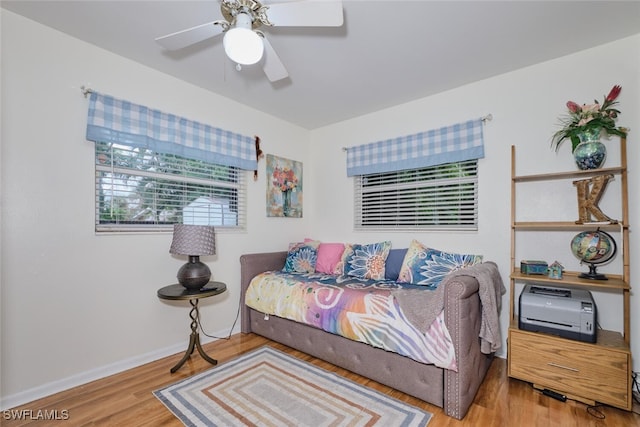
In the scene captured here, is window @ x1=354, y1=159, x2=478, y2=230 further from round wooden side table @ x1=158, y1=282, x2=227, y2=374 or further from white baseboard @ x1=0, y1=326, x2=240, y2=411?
white baseboard @ x1=0, y1=326, x2=240, y2=411

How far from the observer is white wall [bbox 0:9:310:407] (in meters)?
1.78

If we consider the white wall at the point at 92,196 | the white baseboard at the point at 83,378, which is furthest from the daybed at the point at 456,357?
the white baseboard at the point at 83,378

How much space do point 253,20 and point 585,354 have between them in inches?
110

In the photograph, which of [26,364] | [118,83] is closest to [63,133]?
[118,83]

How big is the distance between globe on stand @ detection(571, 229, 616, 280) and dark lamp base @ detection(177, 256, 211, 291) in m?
2.73

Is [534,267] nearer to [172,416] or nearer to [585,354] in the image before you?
[585,354]

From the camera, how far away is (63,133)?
197 cm

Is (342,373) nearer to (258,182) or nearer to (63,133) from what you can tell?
(258,182)

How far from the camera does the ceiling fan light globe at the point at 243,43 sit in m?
1.37

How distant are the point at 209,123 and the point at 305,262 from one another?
1.73 metres

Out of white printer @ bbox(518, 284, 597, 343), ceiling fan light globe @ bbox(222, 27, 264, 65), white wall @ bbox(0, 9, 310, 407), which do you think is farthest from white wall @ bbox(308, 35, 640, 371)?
white wall @ bbox(0, 9, 310, 407)

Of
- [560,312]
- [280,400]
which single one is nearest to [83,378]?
[280,400]

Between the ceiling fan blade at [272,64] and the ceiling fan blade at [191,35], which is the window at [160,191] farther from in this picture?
the ceiling fan blade at [272,64]

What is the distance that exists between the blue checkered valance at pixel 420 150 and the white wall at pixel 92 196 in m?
0.11
